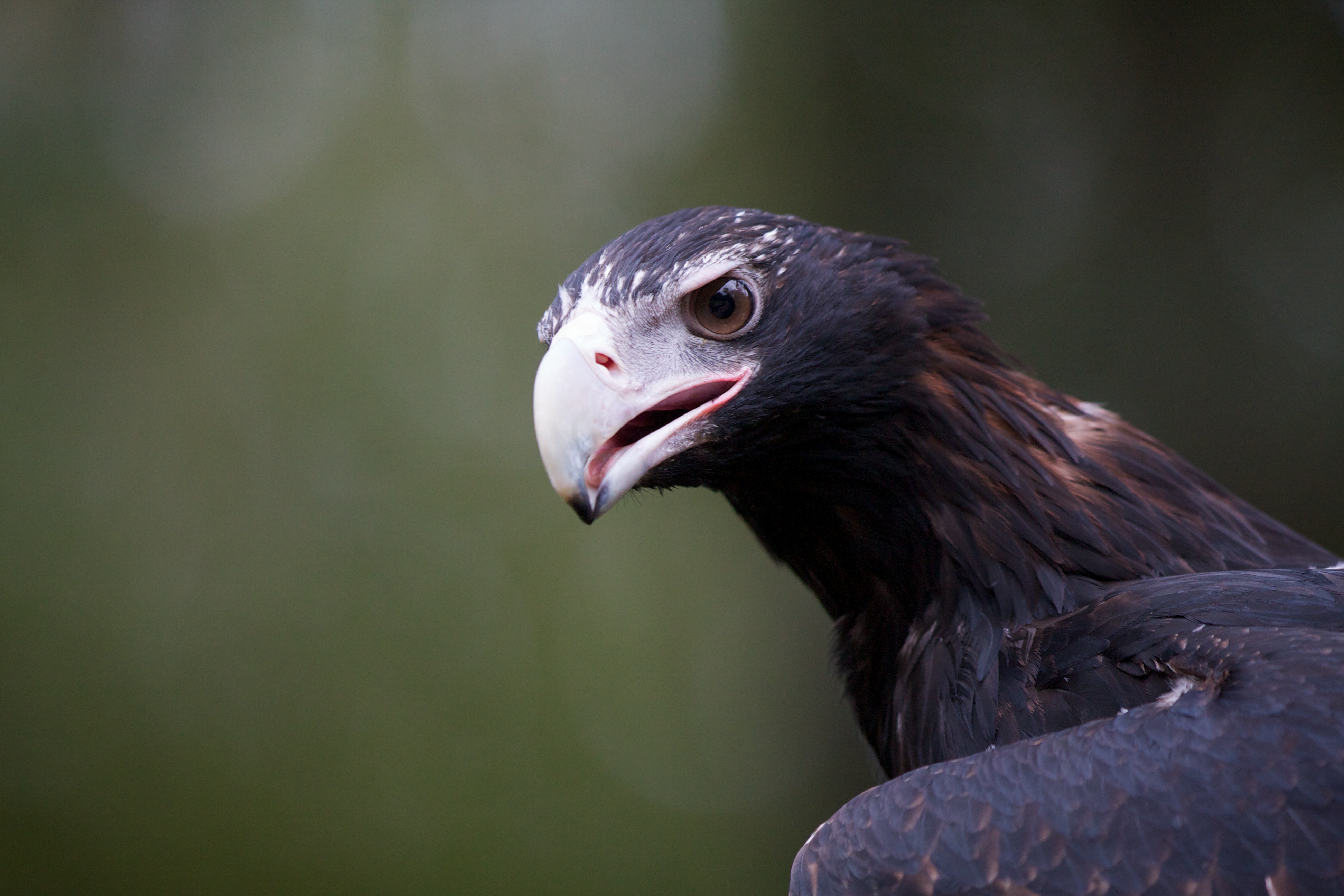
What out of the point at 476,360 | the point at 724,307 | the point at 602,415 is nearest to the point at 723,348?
the point at 724,307

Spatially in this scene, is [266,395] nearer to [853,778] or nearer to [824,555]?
[853,778]

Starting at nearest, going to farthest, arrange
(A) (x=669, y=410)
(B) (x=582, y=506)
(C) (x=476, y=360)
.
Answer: (B) (x=582, y=506)
(A) (x=669, y=410)
(C) (x=476, y=360)

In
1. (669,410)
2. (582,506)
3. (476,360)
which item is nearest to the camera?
(582,506)

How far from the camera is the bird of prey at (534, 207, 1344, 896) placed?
3.77ft

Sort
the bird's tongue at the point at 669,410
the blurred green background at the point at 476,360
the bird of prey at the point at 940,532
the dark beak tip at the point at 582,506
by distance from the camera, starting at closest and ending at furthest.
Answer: the bird of prey at the point at 940,532, the dark beak tip at the point at 582,506, the bird's tongue at the point at 669,410, the blurred green background at the point at 476,360

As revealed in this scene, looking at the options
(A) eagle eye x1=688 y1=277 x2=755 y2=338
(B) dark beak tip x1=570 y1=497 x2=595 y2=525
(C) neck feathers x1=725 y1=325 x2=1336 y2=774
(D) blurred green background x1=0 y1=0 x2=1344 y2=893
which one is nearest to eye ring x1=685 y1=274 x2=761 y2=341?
(A) eagle eye x1=688 y1=277 x2=755 y2=338

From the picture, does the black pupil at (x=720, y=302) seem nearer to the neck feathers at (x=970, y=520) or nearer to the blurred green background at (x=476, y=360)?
the neck feathers at (x=970, y=520)

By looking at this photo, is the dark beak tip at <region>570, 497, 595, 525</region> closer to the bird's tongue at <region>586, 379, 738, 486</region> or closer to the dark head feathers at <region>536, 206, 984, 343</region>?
the bird's tongue at <region>586, 379, 738, 486</region>

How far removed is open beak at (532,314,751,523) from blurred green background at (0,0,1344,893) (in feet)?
7.64

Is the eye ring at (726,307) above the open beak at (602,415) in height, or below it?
above

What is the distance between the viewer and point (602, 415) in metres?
1.50

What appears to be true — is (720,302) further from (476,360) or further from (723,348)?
(476,360)

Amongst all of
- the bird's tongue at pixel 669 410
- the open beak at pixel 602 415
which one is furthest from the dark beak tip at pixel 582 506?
the bird's tongue at pixel 669 410

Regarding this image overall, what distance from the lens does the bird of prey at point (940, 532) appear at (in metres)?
1.15
